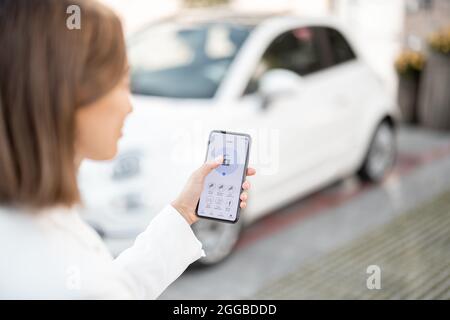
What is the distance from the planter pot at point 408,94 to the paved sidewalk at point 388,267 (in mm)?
3943

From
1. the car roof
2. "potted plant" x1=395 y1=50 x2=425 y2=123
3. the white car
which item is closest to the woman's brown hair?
the white car

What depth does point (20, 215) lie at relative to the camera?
3.81 ft

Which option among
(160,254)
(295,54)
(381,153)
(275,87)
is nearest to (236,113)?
(275,87)

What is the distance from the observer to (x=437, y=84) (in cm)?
841

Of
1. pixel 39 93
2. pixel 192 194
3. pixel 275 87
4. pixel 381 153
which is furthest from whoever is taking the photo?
pixel 381 153

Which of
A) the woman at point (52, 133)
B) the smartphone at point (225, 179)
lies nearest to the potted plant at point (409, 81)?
the smartphone at point (225, 179)

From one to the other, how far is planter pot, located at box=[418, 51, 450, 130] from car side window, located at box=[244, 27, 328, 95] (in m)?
3.36

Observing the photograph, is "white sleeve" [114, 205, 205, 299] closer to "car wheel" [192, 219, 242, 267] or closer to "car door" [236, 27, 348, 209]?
"car wheel" [192, 219, 242, 267]

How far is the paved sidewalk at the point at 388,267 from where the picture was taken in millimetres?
3767

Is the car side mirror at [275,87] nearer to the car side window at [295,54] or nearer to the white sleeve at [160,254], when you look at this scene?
the car side window at [295,54]

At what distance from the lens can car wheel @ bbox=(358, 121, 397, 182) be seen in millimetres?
6051

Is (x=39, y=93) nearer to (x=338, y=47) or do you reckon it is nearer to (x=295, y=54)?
(x=295, y=54)

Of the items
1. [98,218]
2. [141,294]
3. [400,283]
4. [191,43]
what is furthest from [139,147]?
[141,294]

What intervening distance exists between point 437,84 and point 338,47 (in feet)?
10.5
